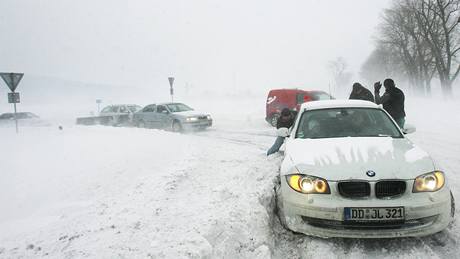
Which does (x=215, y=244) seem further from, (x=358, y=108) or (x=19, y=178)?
(x=19, y=178)

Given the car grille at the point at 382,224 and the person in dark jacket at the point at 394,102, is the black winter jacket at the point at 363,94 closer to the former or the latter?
the person in dark jacket at the point at 394,102

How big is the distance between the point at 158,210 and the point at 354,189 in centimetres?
254

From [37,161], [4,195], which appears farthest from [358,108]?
[37,161]

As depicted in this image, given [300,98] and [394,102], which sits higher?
[300,98]

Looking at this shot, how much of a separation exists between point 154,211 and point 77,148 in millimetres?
5790

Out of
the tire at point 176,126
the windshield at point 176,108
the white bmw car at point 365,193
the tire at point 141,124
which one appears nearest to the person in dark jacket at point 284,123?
the white bmw car at point 365,193

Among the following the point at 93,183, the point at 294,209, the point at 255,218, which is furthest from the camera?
the point at 93,183

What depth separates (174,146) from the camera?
895 centimetres

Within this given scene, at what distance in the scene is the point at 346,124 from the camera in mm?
4574

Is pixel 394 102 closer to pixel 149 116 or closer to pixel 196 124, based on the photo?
pixel 196 124

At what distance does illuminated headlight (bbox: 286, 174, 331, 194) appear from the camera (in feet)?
10.4

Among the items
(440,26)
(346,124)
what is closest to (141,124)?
(346,124)

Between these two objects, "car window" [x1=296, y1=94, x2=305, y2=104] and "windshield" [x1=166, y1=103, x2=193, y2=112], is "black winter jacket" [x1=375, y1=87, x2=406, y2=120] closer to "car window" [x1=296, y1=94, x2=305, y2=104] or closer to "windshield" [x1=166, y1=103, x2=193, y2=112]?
"car window" [x1=296, y1=94, x2=305, y2=104]

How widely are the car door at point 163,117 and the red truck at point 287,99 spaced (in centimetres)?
490
